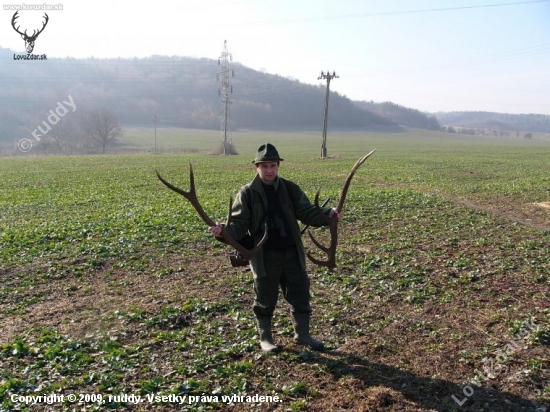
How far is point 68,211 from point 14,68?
456 ft

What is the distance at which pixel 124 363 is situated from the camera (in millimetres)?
6414

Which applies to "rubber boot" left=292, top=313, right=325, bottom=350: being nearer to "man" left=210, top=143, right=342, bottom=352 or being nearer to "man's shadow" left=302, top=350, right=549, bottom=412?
"man" left=210, top=143, right=342, bottom=352

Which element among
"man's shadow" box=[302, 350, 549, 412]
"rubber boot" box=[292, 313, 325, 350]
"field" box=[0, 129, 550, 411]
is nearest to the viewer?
"man's shadow" box=[302, 350, 549, 412]

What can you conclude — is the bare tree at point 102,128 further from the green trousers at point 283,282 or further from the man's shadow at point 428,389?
the man's shadow at point 428,389

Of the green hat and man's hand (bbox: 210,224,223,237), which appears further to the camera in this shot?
the green hat

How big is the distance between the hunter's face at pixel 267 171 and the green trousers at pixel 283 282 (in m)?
0.92

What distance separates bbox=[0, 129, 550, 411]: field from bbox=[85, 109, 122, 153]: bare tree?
8762 centimetres

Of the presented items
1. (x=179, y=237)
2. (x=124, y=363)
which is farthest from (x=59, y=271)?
(x=124, y=363)

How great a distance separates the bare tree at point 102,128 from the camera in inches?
3895

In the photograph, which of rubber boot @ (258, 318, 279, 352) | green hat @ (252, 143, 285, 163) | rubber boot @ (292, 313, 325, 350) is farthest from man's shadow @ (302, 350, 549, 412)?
green hat @ (252, 143, 285, 163)

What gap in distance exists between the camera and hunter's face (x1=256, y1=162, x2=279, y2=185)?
6246mm

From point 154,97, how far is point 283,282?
165 m

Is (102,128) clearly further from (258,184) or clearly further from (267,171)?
(267,171)

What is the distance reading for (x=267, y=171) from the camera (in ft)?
20.5
